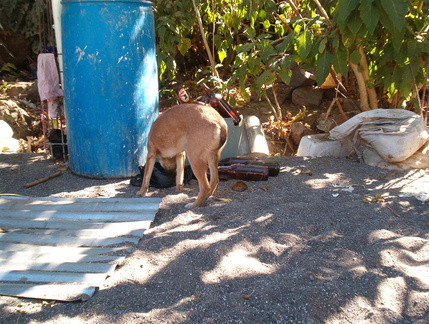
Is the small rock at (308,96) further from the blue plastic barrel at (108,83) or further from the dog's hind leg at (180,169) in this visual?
the dog's hind leg at (180,169)

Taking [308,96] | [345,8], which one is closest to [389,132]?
[345,8]

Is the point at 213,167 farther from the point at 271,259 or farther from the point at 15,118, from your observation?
the point at 15,118

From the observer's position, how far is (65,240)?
151 inches

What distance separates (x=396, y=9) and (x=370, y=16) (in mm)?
264

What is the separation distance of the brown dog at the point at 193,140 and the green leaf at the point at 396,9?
6.93 feet

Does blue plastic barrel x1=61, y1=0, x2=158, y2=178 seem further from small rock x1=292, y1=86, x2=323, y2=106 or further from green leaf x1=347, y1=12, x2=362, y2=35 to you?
small rock x1=292, y1=86, x2=323, y2=106

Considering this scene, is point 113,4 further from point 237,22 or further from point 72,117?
point 237,22

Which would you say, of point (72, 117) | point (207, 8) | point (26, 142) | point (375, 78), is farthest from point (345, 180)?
point (26, 142)

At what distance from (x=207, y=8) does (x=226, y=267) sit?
563 cm

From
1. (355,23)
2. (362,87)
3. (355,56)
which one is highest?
(355,23)

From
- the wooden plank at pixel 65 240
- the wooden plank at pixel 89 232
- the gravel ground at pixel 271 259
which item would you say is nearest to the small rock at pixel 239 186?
the gravel ground at pixel 271 259

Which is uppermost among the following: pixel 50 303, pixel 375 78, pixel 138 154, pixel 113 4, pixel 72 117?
pixel 113 4

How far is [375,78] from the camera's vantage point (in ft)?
21.2

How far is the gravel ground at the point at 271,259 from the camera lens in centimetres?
280
